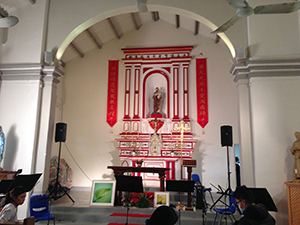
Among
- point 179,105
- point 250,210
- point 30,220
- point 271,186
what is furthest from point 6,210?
point 179,105

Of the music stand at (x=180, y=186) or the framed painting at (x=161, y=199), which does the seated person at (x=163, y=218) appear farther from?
the framed painting at (x=161, y=199)

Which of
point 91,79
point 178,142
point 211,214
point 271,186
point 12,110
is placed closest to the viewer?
point 271,186

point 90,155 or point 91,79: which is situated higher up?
point 91,79

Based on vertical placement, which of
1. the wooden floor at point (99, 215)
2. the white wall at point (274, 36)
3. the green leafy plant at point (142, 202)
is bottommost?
the wooden floor at point (99, 215)

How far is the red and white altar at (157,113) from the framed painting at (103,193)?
115 inches

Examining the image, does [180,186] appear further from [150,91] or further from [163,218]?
[150,91]

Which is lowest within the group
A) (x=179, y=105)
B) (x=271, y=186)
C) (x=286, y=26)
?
(x=271, y=186)

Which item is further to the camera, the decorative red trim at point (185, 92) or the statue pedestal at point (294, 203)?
the decorative red trim at point (185, 92)

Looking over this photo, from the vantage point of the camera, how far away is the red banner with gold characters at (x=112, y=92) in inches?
384

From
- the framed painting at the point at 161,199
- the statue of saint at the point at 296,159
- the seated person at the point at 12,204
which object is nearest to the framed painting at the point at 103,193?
the framed painting at the point at 161,199

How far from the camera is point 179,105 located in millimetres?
9648

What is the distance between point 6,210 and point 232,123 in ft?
25.6

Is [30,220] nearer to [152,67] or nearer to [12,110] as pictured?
[12,110]

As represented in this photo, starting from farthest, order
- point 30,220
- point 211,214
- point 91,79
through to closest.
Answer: point 91,79, point 211,214, point 30,220
